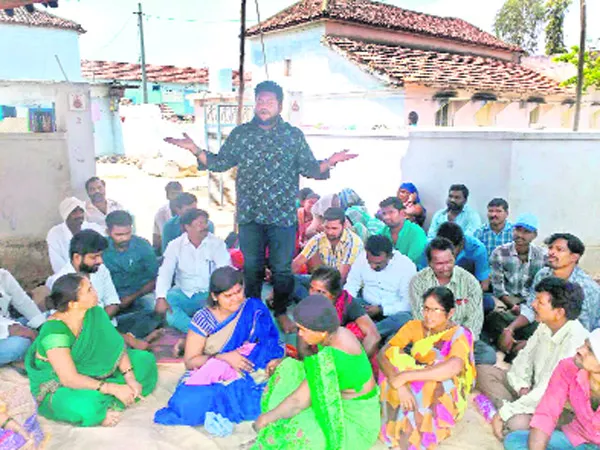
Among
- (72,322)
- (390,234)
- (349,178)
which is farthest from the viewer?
(349,178)

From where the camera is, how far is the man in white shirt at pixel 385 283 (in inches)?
169

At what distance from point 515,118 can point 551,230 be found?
1208 centimetres

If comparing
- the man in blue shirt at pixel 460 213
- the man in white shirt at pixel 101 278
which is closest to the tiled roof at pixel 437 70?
the man in blue shirt at pixel 460 213

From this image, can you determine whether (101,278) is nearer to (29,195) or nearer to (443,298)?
(29,195)

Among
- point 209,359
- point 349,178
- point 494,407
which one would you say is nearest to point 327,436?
point 209,359

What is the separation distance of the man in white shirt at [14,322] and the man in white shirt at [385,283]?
247 cm

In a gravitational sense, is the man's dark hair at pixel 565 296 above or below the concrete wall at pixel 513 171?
below

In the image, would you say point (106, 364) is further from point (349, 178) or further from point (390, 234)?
point (349, 178)

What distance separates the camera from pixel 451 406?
117 inches

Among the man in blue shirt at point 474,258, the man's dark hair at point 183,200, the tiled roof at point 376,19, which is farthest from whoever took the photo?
the tiled roof at point 376,19

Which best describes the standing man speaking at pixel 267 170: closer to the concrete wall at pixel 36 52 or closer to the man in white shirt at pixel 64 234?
the man in white shirt at pixel 64 234

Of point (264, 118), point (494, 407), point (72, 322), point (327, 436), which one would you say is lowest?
point (494, 407)

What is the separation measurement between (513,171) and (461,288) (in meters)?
2.85

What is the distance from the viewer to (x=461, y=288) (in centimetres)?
391
